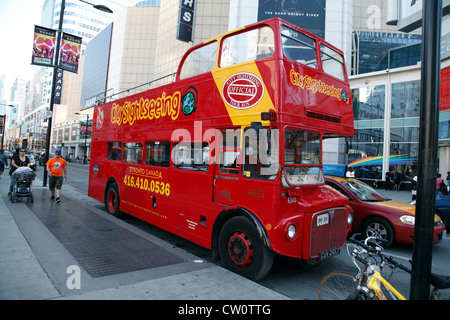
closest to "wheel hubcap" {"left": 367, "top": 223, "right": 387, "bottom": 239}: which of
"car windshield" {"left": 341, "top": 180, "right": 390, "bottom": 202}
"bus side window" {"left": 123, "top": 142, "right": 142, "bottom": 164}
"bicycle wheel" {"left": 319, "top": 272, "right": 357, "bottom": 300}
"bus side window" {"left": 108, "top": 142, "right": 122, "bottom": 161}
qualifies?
"car windshield" {"left": 341, "top": 180, "right": 390, "bottom": 202}

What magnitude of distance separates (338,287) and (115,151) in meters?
7.81

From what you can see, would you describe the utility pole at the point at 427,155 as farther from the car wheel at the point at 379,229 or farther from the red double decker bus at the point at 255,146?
the car wheel at the point at 379,229

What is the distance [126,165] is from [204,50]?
167 inches

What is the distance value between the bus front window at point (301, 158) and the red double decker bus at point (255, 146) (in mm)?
18

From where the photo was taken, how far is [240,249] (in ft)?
15.4

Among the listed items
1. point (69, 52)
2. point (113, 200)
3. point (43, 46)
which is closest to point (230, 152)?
point (113, 200)

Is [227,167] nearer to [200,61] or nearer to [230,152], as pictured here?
[230,152]

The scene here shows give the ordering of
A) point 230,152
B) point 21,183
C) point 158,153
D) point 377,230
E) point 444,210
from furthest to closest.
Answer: point 21,183, point 444,210, point 158,153, point 377,230, point 230,152

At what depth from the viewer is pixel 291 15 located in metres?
28.4

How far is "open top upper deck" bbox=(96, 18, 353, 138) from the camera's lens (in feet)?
14.7

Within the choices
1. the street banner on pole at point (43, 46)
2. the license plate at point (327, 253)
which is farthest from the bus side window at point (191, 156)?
the street banner on pole at point (43, 46)

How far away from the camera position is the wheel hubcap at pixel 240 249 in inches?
180
